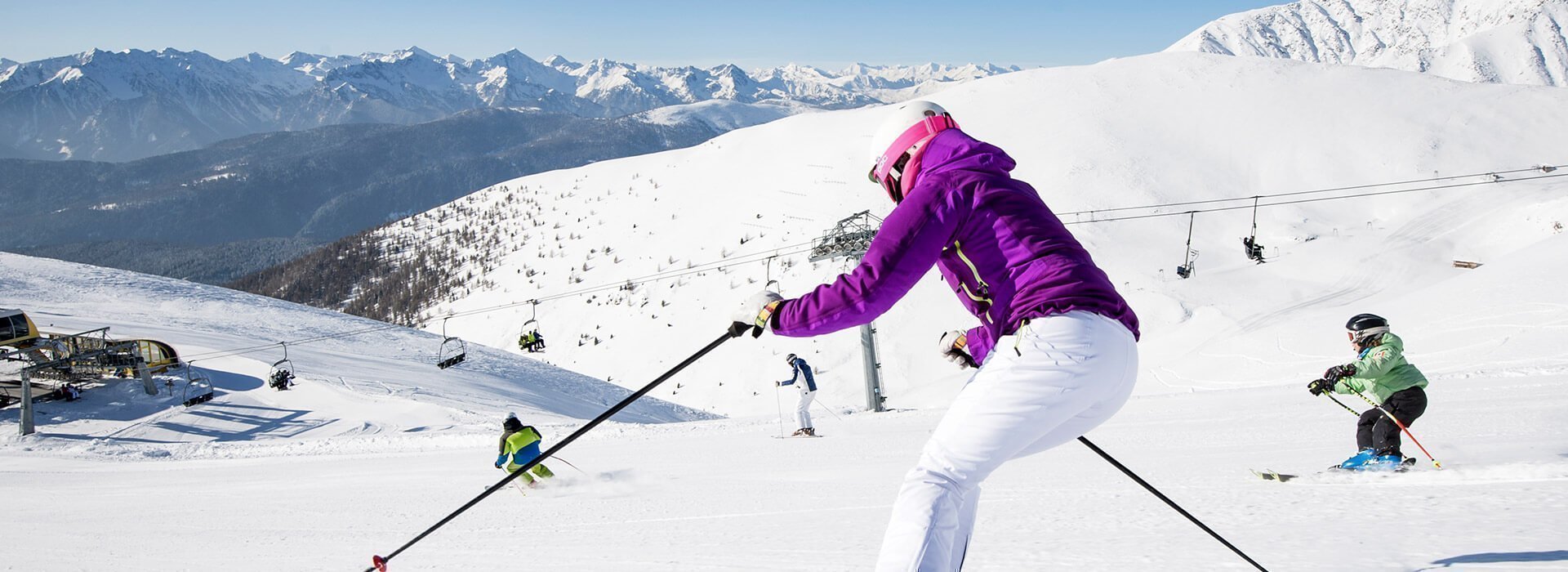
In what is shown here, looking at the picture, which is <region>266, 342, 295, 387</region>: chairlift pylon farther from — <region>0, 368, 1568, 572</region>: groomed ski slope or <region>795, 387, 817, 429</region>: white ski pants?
<region>795, 387, 817, 429</region>: white ski pants

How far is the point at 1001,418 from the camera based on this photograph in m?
2.40

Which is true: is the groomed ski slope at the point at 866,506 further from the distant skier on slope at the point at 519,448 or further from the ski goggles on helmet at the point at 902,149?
the ski goggles on helmet at the point at 902,149

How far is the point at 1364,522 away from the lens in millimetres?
3992

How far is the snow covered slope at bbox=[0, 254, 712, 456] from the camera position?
762 inches

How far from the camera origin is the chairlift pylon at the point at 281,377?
71.6 ft

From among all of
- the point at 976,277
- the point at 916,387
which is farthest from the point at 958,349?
the point at 916,387

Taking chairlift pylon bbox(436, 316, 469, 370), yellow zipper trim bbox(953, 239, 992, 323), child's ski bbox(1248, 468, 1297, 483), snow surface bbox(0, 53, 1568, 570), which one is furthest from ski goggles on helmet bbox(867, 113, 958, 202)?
chairlift pylon bbox(436, 316, 469, 370)

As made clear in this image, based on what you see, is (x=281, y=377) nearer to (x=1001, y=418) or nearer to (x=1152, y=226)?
(x=1001, y=418)

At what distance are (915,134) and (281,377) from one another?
2371 centimetres

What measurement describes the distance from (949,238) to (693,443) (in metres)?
10.5

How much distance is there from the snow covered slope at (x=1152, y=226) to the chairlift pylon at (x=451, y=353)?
8270 millimetres

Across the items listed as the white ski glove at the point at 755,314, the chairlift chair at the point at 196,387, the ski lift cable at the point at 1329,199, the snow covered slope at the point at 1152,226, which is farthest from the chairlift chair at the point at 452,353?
the ski lift cable at the point at 1329,199

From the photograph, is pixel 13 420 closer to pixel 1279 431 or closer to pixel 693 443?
pixel 693 443

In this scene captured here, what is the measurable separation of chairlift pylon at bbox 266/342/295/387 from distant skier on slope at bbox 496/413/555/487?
1607 centimetres
